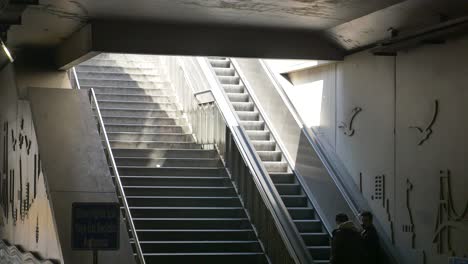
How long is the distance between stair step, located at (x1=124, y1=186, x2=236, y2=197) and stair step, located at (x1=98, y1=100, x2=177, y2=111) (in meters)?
3.41

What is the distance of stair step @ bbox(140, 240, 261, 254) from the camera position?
45.1ft

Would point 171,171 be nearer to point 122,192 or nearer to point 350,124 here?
point 122,192

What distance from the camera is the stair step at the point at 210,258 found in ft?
Answer: 44.1

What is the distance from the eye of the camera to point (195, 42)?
13094 mm

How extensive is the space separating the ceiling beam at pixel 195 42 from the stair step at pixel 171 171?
270 centimetres

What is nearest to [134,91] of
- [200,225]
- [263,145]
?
[263,145]

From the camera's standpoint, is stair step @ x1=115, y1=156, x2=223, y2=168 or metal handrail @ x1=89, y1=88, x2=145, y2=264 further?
stair step @ x1=115, y1=156, x2=223, y2=168

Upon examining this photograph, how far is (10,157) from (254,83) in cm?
531

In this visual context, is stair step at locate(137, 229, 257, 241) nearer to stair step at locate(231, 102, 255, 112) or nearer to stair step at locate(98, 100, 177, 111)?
stair step at locate(231, 102, 255, 112)

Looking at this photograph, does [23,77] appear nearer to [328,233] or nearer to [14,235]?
[14,235]

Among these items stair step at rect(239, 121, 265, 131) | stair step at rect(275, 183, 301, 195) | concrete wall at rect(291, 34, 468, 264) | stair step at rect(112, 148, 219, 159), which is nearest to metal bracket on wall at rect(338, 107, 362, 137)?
concrete wall at rect(291, 34, 468, 264)

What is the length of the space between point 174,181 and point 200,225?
4.63ft

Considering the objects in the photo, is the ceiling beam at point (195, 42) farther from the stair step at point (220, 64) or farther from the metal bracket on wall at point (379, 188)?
the stair step at point (220, 64)

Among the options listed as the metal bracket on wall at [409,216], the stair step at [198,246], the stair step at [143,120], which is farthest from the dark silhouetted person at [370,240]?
the stair step at [143,120]
